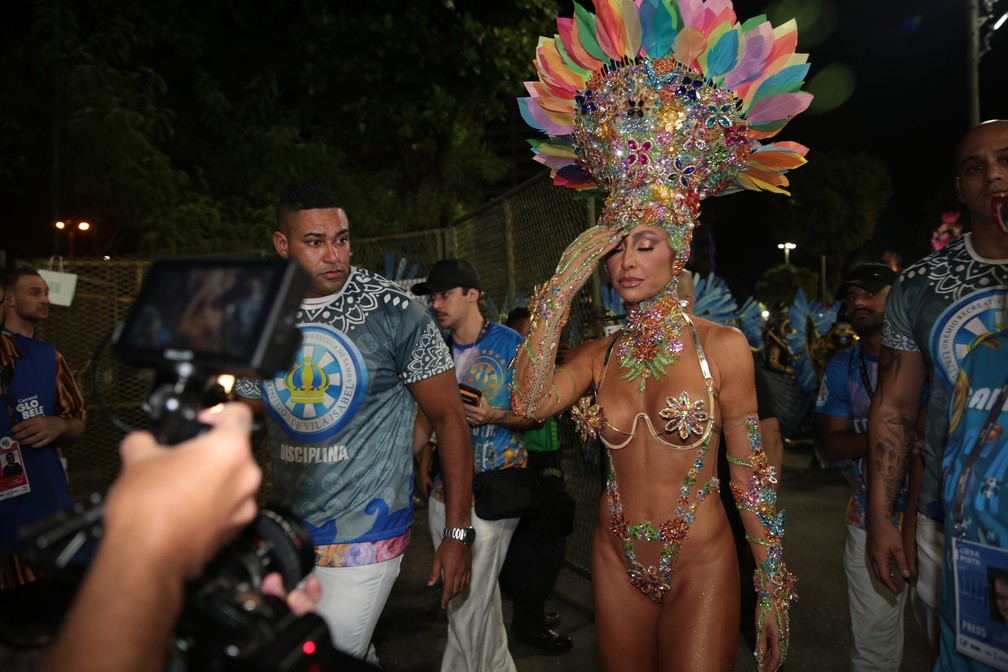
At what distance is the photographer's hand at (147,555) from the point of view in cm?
100

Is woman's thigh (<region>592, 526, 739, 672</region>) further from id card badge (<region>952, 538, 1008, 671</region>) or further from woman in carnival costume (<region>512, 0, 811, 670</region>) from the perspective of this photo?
id card badge (<region>952, 538, 1008, 671</region>)

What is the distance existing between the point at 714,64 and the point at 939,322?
1.46 meters

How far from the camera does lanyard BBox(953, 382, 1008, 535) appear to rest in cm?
198

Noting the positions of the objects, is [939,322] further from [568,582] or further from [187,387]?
[568,582]

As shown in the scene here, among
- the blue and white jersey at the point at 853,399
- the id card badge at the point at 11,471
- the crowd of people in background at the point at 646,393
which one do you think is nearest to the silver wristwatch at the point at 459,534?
the crowd of people in background at the point at 646,393

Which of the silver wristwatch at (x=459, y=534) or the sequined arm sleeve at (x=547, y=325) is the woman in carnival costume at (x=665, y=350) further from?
the silver wristwatch at (x=459, y=534)

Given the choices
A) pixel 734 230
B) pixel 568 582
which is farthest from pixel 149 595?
pixel 734 230

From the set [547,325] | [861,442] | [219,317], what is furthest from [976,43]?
[219,317]

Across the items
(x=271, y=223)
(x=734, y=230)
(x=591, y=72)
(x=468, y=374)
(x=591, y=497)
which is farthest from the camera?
(x=734, y=230)

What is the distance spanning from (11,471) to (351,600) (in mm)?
2543

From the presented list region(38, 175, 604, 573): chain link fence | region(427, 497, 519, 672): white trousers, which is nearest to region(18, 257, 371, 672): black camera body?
region(427, 497, 519, 672): white trousers

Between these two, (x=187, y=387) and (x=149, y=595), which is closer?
(x=149, y=595)

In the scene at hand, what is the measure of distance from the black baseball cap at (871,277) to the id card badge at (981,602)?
265 cm

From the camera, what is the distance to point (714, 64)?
307 centimetres
